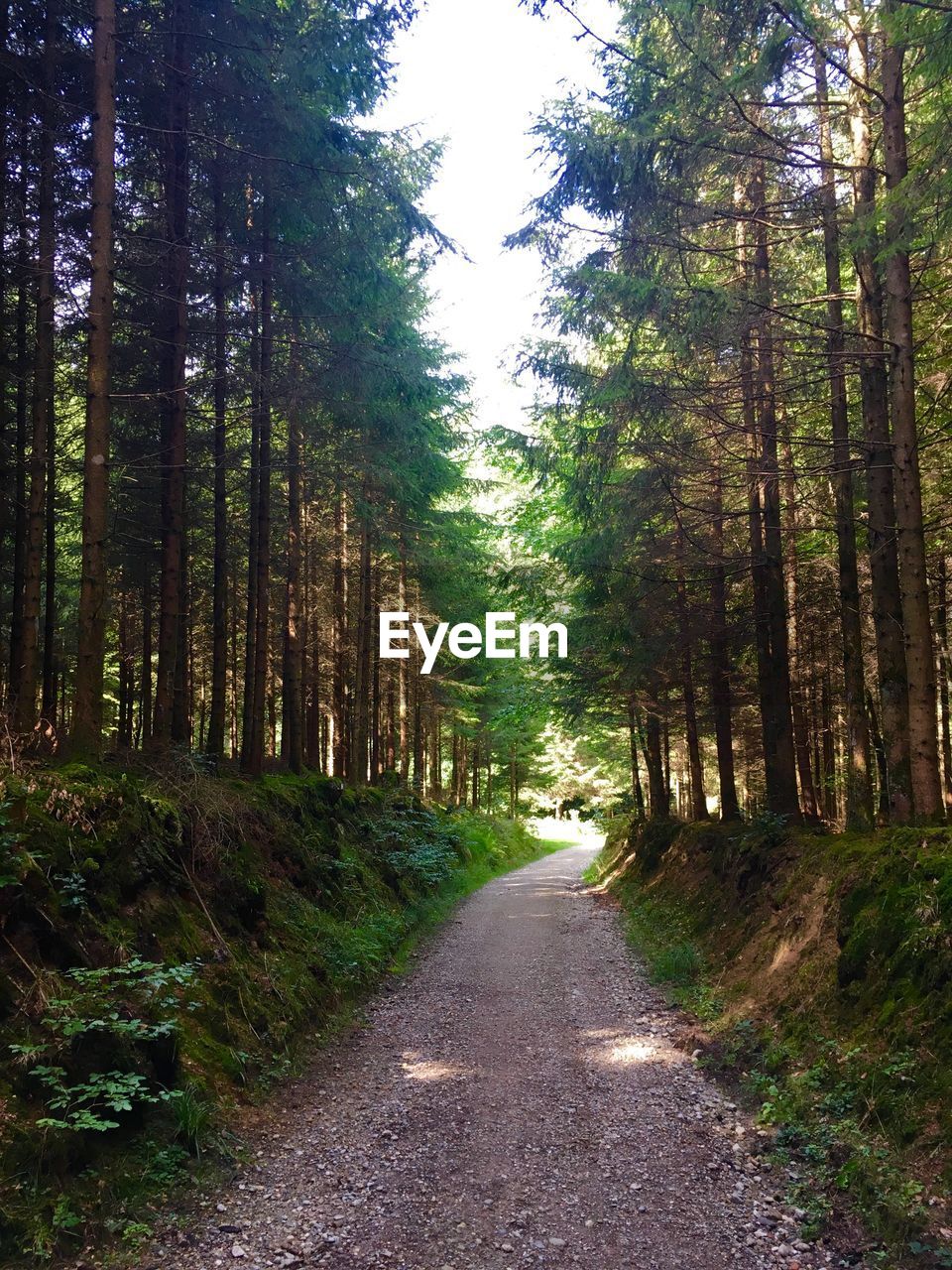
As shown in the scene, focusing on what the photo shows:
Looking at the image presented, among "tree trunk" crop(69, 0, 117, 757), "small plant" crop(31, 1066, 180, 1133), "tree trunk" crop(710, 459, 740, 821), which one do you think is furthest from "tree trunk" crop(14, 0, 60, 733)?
"tree trunk" crop(710, 459, 740, 821)

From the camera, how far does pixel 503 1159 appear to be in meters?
5.41

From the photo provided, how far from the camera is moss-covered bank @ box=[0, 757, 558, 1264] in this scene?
4.41 metres

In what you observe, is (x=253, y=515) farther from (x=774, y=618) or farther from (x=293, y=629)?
(x=774, y=618)

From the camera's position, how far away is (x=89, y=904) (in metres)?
5.98

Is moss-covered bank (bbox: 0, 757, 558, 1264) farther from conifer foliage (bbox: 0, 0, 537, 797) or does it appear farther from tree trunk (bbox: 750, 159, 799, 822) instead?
tree trunk (bbox: 750, 159, 799, 822)

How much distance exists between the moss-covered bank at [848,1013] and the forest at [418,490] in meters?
0.04

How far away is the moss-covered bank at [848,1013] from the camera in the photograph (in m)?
4.55

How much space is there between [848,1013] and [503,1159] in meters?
3.08

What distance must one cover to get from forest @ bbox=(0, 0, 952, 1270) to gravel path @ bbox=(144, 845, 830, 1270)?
0.19 m

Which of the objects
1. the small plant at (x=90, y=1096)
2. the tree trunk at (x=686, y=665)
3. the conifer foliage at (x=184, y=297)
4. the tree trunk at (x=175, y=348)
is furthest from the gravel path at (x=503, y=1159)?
the tree trunk at (x=686, y=665)

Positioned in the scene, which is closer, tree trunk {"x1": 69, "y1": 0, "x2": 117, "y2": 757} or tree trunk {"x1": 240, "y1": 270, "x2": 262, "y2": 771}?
tree trunk {"x1": 69, "y1": 0, "x2": 117, "y2": 757}

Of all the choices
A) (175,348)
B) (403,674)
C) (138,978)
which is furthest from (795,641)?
(403,674)

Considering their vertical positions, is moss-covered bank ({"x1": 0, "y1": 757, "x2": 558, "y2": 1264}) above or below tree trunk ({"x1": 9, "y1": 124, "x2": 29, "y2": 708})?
below

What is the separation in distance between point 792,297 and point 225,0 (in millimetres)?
8758
